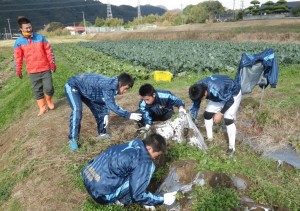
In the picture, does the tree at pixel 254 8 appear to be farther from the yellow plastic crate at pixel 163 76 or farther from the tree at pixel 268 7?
the yellow plastic crate at pixel 163 76

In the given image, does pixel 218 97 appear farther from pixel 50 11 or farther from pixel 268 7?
pixel 50 11

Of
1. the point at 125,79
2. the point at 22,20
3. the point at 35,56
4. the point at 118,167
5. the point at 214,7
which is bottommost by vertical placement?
the point at 118,167

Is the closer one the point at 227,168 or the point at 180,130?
the point at 227,168

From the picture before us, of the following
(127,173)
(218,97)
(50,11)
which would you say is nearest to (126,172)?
(127,173)

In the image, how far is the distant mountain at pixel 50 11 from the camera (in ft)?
349

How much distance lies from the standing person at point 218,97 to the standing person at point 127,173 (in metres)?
1.62

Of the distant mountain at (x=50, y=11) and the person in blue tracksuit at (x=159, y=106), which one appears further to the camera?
the distant mountain at (x=50, y=11)

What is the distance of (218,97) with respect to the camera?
5105 millimetres

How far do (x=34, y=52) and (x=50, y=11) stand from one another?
5065 inches

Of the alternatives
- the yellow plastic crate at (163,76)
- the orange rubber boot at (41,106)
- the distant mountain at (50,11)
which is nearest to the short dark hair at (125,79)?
the orange rubber boot at (41,106)

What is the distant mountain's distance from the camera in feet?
349

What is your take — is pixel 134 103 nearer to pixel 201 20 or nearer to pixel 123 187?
pixel 123 187

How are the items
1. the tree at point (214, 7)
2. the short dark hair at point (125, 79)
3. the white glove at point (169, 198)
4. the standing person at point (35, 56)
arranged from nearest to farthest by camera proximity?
the white glove at point (169, 198), the short dark hair at point (125, 79), the standing person at point (35, 56), the tree at point (214, 7)

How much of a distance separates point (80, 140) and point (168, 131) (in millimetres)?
1765
